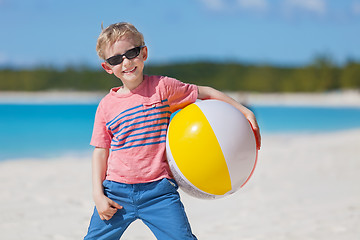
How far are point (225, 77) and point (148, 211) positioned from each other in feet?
250

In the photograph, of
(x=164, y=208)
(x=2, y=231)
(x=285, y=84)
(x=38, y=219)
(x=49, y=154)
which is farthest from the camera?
(x=285, y=84)

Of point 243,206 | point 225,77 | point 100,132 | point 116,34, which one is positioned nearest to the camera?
point 116,34

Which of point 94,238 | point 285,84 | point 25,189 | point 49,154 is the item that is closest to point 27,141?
point 49,154

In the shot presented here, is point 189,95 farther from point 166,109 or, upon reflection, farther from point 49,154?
point 49,154

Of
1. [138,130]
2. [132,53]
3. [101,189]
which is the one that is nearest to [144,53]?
[132,53]

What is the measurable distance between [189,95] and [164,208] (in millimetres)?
666

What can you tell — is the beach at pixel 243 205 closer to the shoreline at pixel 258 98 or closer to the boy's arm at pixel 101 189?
the boy's arm at pixel 101 189

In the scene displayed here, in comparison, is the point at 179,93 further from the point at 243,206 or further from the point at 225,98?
the point at 243,206

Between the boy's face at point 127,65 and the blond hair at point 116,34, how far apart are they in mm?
21

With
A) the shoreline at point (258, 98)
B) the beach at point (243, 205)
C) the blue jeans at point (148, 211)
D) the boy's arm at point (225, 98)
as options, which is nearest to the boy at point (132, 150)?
the blue jeans at point (148, 211)

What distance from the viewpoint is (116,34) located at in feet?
8.11

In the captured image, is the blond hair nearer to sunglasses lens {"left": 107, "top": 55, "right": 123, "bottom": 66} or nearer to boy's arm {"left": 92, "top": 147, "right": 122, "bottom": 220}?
sunglasses lens {"left": 107, "top": 55, "right": 123, "bottom": 66}

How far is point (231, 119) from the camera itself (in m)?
2.59

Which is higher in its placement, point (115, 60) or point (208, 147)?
point (115, 60)
